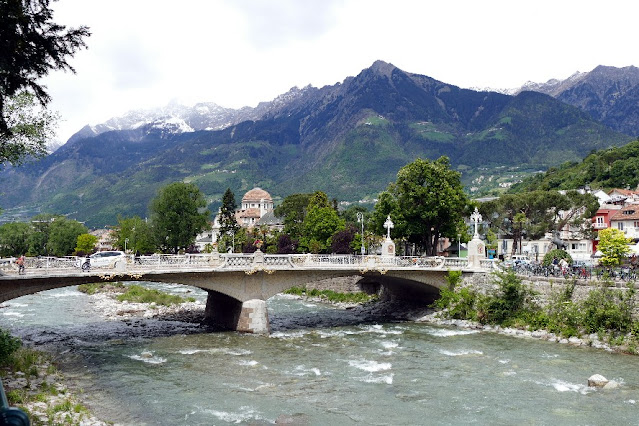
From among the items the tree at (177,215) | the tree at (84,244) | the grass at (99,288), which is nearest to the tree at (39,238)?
the tree at (84,244)

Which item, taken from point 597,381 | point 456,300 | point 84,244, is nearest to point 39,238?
point 84,244

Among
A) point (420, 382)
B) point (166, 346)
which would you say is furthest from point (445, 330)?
point (166, 346)

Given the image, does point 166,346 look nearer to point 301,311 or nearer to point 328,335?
point 328,335

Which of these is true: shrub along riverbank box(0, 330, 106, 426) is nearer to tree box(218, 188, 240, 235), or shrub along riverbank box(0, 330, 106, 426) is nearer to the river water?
the river water

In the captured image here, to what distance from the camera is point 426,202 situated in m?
58.3

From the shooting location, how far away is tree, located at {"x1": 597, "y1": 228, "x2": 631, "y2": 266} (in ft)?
146

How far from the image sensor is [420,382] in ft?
90.8

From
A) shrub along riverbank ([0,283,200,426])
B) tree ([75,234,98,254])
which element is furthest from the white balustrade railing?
tree ([75,234,98,254])

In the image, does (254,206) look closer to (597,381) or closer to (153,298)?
(153,298)

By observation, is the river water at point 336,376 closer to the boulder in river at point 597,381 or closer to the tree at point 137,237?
the boulder in river at point 597,381

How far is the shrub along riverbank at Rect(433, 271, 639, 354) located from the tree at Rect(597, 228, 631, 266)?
8.56 m

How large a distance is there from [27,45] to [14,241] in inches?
5220

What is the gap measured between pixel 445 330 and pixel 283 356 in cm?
1464

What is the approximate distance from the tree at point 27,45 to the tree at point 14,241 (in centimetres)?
12920
